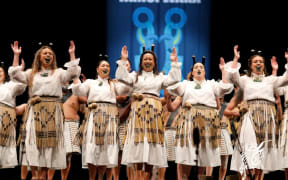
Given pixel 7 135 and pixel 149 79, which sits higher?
pixel 149 79

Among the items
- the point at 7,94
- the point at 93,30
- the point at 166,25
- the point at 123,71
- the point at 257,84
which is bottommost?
the point at 7,94

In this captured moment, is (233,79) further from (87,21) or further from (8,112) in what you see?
(87,21)

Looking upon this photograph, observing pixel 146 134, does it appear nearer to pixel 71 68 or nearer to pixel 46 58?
pixel 71 68

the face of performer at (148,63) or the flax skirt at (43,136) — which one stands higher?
the face of performer at (148,63)

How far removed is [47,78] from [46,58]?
25 cm

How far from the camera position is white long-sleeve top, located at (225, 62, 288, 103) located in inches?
196

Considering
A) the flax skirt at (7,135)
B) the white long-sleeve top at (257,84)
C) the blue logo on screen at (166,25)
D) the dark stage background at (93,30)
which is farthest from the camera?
the blue logo on screen at (166,25)

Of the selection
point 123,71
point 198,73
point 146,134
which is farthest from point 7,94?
point 198,73

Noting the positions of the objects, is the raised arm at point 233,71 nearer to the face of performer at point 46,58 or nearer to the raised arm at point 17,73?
the face of performer at point 46,58

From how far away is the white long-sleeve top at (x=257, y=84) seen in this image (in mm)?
4980

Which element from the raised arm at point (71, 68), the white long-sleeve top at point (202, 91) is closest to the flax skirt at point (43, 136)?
the raised arm at point (71, 68)

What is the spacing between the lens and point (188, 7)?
832 cm

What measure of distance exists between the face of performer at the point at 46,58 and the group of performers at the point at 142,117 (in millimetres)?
11

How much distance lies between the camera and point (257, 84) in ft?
16.6
